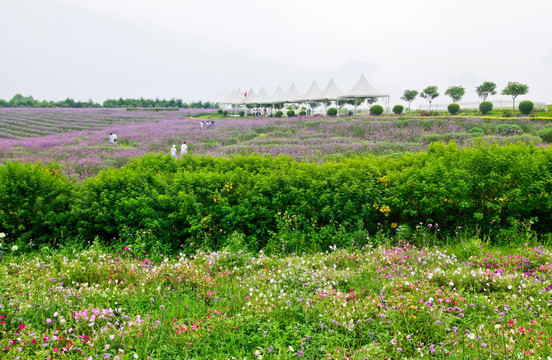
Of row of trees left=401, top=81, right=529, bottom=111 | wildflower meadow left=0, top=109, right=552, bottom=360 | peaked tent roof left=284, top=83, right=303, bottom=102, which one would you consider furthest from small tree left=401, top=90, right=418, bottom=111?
wildflower meadow left=0, top=109, right=552, bottom=360

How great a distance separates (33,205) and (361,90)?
38.2 m

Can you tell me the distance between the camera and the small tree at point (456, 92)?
4638cm

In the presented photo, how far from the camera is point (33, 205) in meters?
6.67

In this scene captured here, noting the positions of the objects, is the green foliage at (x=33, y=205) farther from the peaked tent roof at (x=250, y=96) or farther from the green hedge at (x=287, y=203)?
the peaked tent roof at (x=250, y=96)

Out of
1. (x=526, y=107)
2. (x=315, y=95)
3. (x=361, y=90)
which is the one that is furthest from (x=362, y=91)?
(x=526, y=107)

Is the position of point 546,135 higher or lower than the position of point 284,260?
higher

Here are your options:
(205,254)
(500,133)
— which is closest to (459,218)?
(205,254)

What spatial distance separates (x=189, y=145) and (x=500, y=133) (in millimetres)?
19414

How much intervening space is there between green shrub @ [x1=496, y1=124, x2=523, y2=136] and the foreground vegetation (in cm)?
1994

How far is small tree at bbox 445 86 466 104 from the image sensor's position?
46.4 m

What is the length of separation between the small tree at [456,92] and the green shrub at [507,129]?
27559mm

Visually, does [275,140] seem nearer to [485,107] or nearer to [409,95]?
[485,107]

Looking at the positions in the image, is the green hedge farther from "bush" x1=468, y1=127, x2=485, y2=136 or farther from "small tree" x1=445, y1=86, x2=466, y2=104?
"small tree" x1=445, y1=86, x2=466, y2=104

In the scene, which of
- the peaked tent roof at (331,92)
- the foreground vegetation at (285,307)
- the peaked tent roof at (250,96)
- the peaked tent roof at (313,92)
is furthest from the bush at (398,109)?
the foreground vegetation at (285,307)
